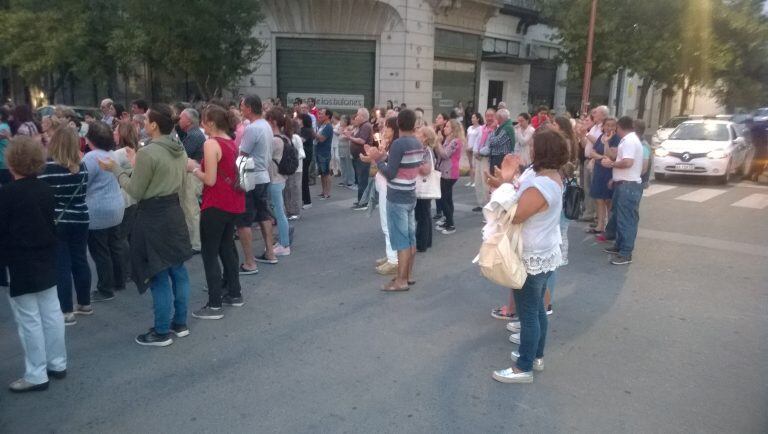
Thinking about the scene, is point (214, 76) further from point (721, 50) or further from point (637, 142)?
point (721, 50)

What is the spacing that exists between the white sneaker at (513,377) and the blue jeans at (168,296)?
102 inches

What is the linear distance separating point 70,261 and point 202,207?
1.17 metres

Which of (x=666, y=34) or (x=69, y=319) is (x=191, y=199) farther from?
(x=666, y=34)

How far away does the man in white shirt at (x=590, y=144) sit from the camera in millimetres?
8844

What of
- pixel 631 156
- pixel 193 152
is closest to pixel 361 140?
pixel 193 152

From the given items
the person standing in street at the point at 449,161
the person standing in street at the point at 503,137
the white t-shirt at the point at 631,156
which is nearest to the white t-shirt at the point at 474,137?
the person standing in street at the point at 503,137

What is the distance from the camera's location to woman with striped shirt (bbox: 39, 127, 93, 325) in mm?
4930

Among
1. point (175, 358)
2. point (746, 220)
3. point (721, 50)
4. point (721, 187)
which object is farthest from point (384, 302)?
A: point (721, 50)

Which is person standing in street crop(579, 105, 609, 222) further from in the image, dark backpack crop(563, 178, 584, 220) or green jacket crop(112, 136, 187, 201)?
green jacket crop(112, 136, 187, 201)

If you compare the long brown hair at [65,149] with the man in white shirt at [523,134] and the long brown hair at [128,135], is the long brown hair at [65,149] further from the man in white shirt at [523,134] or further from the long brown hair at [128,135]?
the man in white shirt at [523,134]

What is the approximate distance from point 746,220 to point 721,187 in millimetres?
4354

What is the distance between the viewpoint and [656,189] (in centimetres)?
1378

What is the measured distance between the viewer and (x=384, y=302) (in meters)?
6.07

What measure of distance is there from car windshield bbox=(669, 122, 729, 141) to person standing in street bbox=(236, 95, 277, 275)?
40.4 ft
